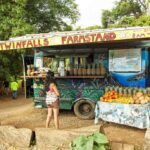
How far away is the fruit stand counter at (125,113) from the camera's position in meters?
9.15

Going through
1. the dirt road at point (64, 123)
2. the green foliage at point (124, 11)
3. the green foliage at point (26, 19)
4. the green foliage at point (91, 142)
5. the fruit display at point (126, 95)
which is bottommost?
the dirt road at point (64, 123)

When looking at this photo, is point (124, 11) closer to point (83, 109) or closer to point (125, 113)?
point (83, 109)

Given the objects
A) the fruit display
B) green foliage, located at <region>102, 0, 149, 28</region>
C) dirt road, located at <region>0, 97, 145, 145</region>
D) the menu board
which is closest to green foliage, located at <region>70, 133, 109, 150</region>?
dirt road, located at <region>0, 97, 145, 145</region>

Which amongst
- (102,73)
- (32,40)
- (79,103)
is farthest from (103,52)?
(32,40)

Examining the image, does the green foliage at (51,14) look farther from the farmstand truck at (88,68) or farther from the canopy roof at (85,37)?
the canopy roof at (85,37)

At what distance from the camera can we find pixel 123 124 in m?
9.72

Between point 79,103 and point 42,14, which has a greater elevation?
point 42,14

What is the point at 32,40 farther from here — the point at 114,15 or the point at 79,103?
the point at 114,15

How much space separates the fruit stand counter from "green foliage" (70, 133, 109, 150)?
232 cm

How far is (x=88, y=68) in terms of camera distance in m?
11.5

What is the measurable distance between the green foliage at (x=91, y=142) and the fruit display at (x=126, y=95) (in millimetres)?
2646

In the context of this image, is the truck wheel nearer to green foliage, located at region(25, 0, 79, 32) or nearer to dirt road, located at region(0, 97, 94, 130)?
dirt road, located at region(0, 97, 94, 130)

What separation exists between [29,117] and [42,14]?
8.34 m

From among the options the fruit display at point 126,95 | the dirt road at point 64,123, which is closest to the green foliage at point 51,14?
the dirt road at point 64,123
